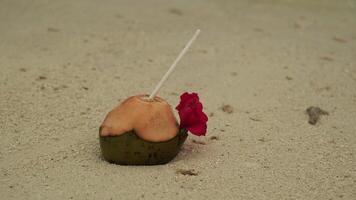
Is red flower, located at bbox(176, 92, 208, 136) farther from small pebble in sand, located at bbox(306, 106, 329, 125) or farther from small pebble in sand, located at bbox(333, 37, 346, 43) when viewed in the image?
small pebble in sand, located at bbox(333, 37, 346, 43)

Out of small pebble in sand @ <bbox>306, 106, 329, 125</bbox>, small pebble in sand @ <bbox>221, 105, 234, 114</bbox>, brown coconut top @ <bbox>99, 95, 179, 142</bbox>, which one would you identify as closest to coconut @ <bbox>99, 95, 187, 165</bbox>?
brown coconut top @ <bbox>99, 95, 179, 142</bbox>

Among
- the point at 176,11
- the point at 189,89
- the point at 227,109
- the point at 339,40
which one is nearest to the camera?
the point at 227,109

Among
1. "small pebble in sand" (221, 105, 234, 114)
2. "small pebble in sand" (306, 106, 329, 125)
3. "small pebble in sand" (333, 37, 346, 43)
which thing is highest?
"small pebble in sand" (306, 106, 329, 125)

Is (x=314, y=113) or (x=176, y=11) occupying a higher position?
(x=314, y=113)

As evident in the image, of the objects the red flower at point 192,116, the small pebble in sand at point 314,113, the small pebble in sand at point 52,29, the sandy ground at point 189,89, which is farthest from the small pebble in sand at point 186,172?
the small pebble in sand at point 52,29

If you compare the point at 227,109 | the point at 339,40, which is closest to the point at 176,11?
the point at 339,40

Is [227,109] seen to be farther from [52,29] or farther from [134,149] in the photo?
[52,29]

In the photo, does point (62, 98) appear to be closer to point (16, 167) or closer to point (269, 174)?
point (16, 167)

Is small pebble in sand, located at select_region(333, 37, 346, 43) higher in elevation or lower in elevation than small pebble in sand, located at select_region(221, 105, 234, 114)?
lower
